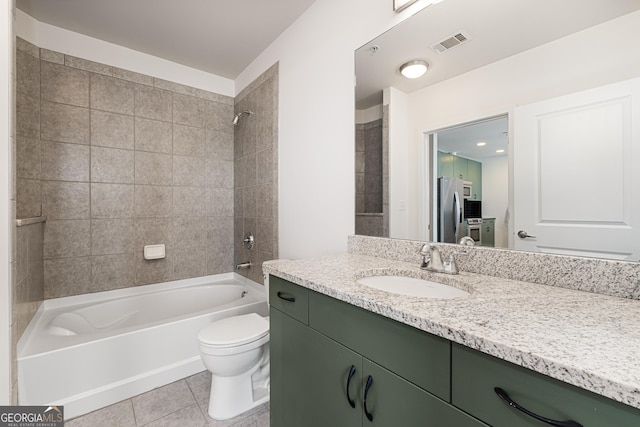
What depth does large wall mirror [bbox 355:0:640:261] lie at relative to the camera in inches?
31.4

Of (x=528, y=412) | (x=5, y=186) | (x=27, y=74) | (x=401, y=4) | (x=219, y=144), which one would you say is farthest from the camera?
(x=219, y=144)

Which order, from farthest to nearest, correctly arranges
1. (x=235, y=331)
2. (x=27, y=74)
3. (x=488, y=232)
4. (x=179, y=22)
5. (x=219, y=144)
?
(x=219, y=144)
(x=179, y=22)
(x=27, y=74)
(x=235, y=331)
(x=488, y=232)

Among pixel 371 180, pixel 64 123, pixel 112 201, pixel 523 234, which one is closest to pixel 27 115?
pixel 64 123

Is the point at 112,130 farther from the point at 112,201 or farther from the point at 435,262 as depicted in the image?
the point at 435,262

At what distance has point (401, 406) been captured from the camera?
0.69 m

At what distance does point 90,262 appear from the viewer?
A: 227 cm

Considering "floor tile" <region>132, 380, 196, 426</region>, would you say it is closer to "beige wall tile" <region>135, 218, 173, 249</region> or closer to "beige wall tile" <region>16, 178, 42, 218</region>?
"beige wall tile" <region>135, 218, 173, 249</region>

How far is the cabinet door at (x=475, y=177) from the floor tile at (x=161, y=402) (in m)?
1.94

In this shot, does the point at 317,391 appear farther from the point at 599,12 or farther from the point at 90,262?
the point at 90,262

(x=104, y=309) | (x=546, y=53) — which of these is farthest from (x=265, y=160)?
(x=546, y=53)

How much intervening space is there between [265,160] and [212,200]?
88 centimetres

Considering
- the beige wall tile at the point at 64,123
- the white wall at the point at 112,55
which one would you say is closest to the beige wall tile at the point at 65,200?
the beige wall tile at the point at 64,123

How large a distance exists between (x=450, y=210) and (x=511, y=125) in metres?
0.40

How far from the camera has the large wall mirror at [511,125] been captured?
80 centimetres
